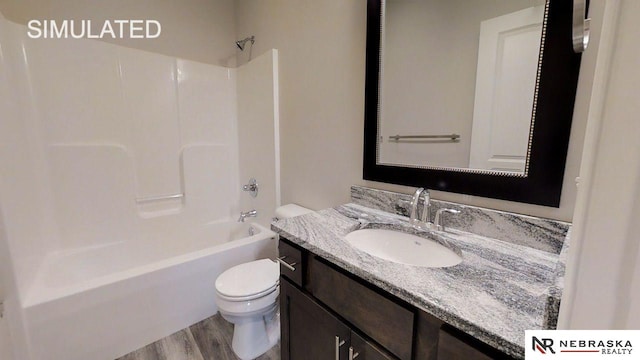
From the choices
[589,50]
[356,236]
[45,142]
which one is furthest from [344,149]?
[45,142]

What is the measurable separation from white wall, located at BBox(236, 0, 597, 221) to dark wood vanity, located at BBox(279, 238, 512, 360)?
593mm

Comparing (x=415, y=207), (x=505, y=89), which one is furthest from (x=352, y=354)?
(x=505, y=89)

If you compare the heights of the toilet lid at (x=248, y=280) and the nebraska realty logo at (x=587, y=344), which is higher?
the nebraska realty logo at (x=587, y=344)

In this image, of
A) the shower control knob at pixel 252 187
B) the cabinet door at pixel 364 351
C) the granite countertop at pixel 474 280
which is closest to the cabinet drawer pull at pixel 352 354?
the cabinet door at pixel 364 351

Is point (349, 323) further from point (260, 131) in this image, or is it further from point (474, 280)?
point (260, 131)

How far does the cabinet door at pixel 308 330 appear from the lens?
0.86 m

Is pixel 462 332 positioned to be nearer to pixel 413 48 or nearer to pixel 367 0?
pixel 413 48

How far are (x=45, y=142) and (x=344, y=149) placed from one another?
2.02 m

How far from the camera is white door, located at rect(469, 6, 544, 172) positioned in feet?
2.83

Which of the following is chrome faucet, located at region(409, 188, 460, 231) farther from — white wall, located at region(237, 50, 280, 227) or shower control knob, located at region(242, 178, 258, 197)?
shower control knob, located at region(242, 178, 258, 197)

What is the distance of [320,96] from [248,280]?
120 centimetres

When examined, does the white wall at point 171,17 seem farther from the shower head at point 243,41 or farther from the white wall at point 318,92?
the white wall at point 318,92

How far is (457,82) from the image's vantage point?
1.06 meters

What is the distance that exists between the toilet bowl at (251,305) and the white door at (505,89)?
1.22m
